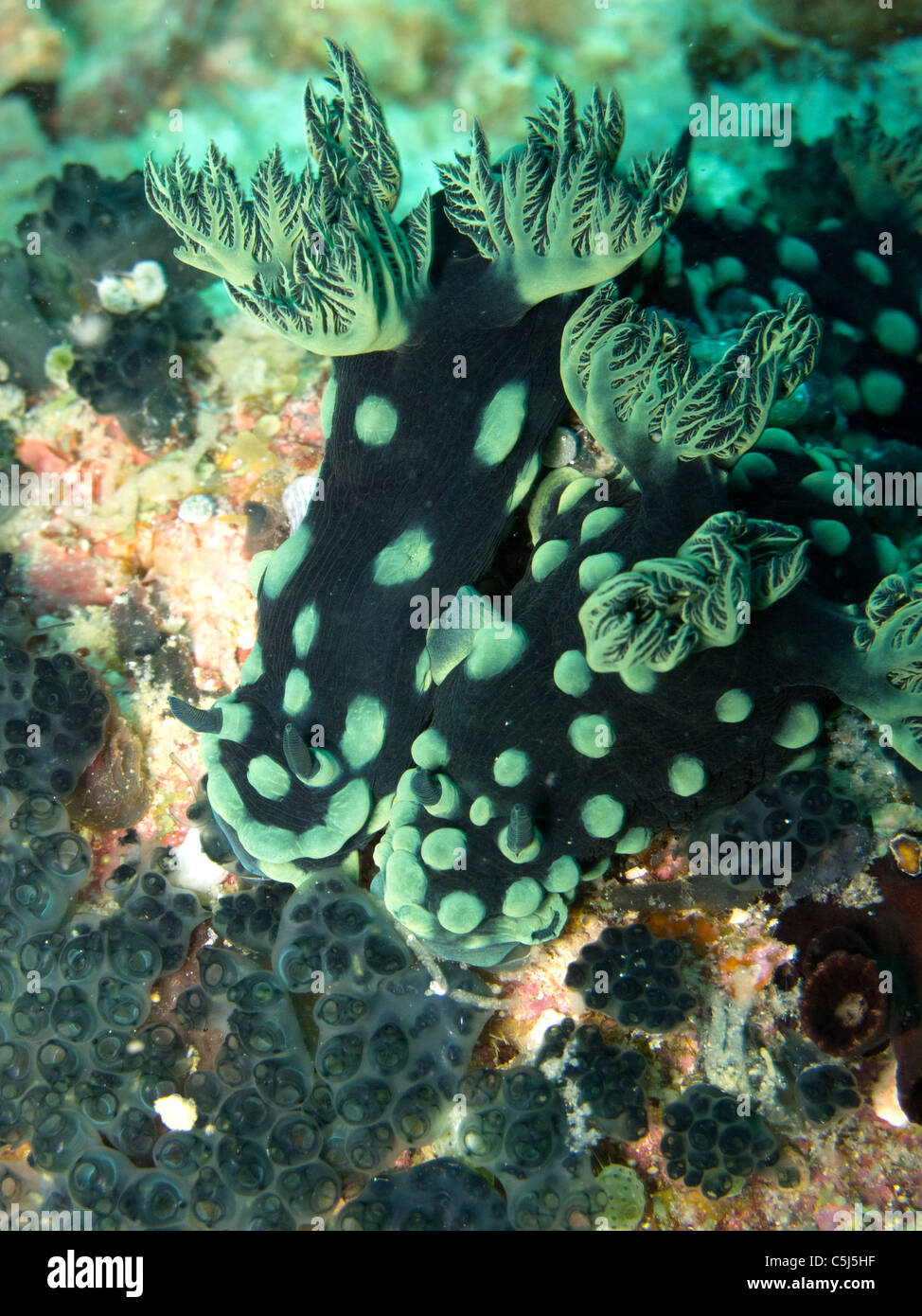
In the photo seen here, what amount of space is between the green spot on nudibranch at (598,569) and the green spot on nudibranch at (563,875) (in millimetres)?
917

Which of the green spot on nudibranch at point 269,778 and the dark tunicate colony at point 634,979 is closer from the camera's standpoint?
the dark tunicate colony at point 634,979

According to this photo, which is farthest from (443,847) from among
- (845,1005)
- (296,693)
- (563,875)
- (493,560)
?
(845,1005)

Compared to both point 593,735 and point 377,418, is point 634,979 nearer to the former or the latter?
point 593,735

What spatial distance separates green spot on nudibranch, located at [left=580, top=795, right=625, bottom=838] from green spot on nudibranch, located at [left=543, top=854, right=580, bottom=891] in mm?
138

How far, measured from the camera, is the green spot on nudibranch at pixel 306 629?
9.32 feet

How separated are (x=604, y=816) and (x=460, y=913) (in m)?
0.57

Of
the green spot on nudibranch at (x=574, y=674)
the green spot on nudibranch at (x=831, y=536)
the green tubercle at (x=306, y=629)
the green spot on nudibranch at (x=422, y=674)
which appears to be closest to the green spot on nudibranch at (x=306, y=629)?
the green tubercle at (x=306, y=629)

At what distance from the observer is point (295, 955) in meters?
2.88

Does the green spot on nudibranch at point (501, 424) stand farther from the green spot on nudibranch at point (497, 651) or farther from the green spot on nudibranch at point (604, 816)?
the green spot on nudibranch at point (604, 816)

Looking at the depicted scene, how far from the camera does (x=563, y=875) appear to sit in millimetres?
2586

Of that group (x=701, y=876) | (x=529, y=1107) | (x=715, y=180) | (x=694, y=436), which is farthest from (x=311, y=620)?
(x=715, y=180)
